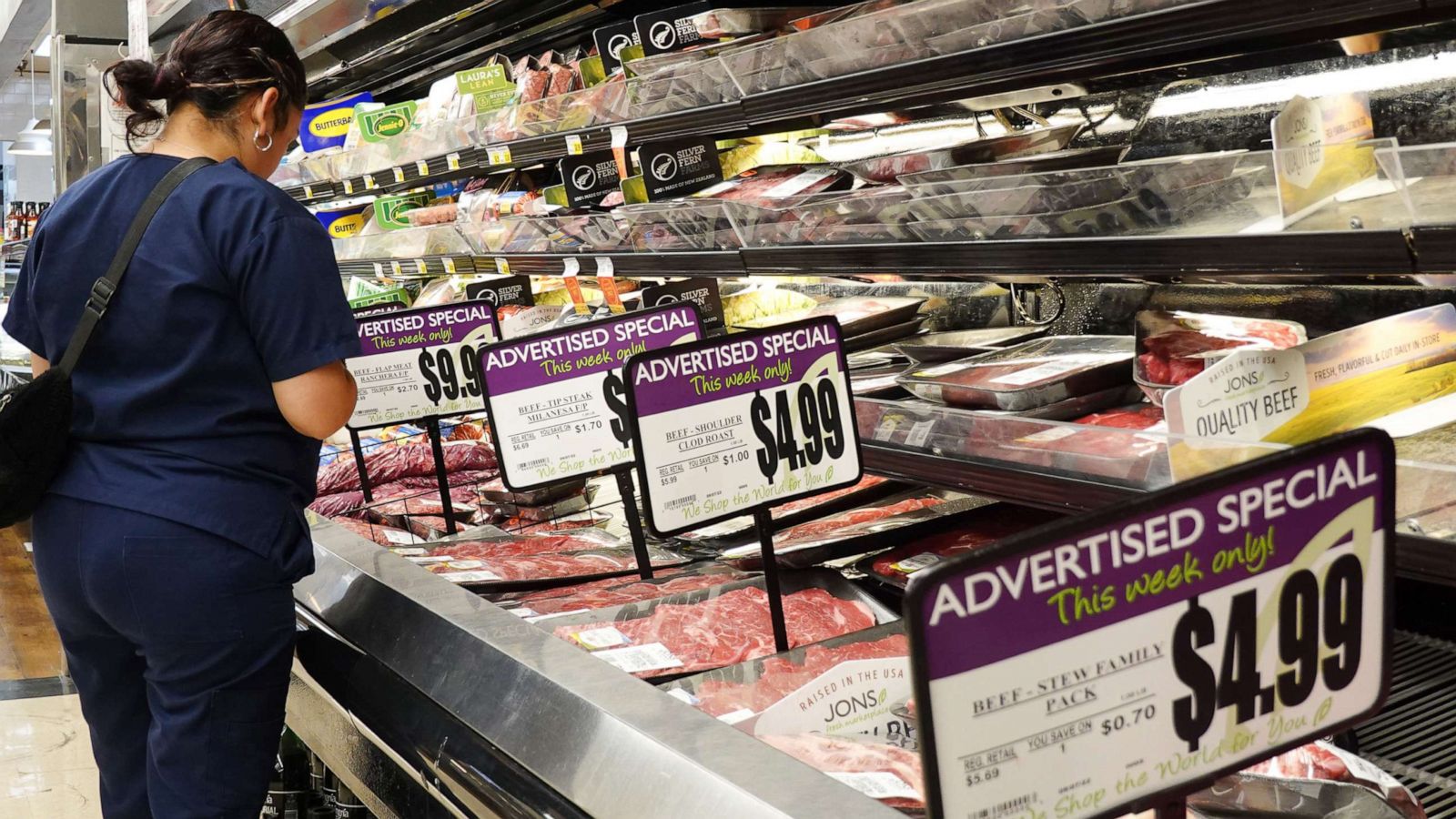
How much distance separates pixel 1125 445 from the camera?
186 centimetres

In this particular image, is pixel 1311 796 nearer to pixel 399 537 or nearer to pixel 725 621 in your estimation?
pixel 725 621

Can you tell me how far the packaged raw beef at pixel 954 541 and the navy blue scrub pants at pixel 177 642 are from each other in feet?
3.42

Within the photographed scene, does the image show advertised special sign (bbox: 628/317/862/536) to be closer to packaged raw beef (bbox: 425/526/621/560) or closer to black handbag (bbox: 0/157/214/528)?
black handbag (bbox: 0/157/214/528)

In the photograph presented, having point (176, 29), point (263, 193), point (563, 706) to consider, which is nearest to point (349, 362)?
point (263, 193)

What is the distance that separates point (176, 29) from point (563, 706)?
5369mm

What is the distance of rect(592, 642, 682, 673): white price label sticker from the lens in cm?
198

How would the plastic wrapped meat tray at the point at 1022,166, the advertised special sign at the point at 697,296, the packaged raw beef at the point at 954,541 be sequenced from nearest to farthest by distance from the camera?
1. the plastic wrapped meat tray at the point at 1022,166
2. the packaged raw beef at the point at 954,541
3. the advertised special sign at the point at 697,296

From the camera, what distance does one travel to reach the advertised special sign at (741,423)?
1948mm

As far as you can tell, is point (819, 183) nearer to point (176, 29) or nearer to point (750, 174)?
point (750, 174)

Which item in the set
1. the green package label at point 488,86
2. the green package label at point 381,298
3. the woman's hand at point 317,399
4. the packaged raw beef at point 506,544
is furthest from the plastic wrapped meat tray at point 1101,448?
the green package label at point 381,298

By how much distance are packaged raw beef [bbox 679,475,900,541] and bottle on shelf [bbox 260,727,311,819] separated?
1.21 m

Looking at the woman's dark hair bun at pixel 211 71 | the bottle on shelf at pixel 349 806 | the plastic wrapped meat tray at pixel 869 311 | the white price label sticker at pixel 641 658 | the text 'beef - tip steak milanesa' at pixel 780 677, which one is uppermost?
the woman's dark hair bun at pixel 211 71

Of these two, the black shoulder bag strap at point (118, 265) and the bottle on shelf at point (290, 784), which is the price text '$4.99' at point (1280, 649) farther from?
the bottle on shelf at point (290, 784)

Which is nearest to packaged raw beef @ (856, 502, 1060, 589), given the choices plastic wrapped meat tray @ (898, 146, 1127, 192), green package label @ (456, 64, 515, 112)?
plastic wrapped meat tray @ (898, 146, 1127, 192)
